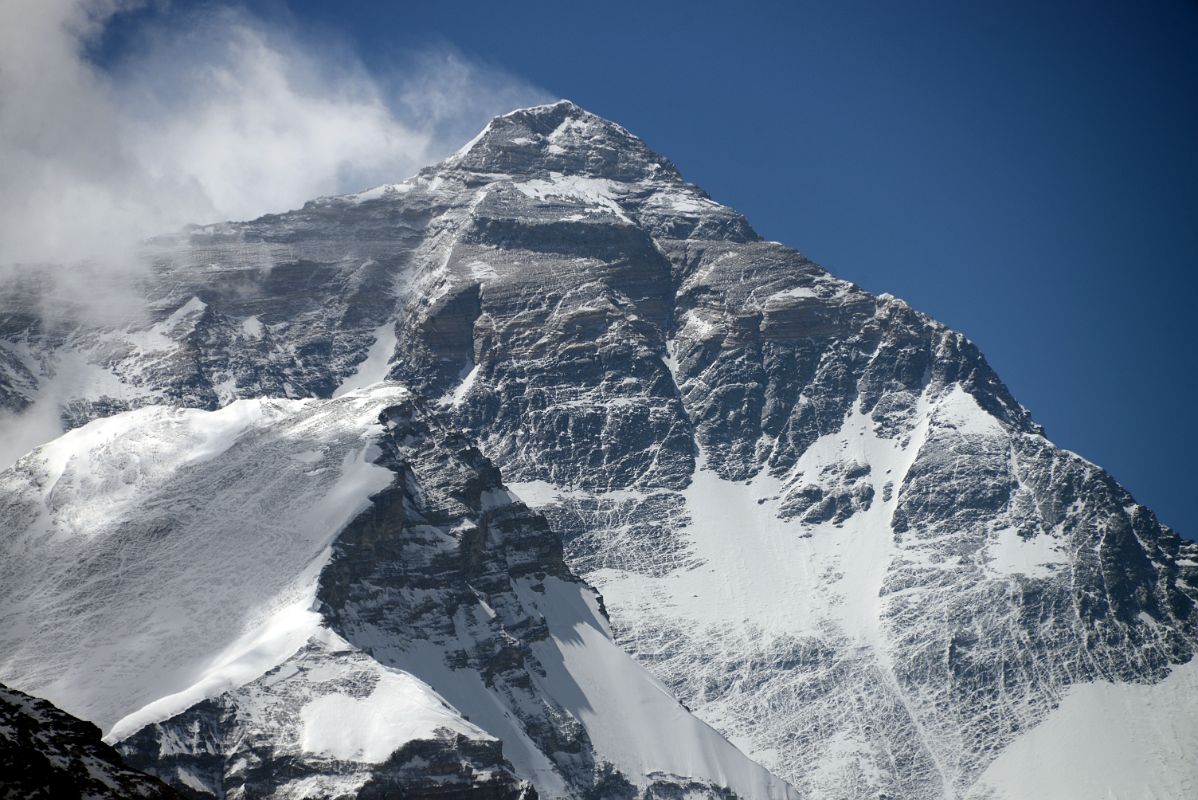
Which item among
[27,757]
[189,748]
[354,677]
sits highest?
A: [354,677]

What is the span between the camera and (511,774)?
18812cm

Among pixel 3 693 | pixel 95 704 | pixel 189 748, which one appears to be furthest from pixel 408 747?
pixel 3 693

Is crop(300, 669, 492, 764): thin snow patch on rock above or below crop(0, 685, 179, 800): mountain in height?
above

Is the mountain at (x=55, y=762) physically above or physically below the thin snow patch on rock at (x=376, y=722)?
below

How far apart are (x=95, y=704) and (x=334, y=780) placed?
2918 centimetres

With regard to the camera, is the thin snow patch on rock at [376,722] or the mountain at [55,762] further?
the thin snow patch on rock at [376,722]

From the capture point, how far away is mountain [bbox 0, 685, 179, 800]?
233 ft

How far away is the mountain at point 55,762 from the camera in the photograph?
7106 centimetres

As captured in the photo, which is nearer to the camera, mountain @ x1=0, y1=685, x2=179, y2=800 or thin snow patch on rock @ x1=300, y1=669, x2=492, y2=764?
mountain @ x1=0, y1=685, x2=179, y2=800

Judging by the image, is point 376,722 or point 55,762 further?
point 376,722

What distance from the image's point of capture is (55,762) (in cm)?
7319

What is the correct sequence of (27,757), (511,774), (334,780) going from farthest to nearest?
(511,774) → (334,780) → (27,757)

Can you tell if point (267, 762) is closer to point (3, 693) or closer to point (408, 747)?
point (408, 747)

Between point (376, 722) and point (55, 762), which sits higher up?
point (376, 722)
